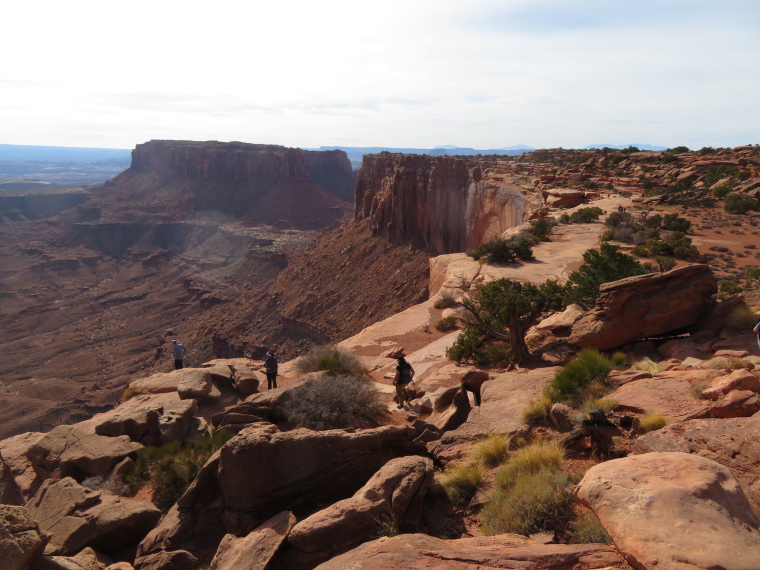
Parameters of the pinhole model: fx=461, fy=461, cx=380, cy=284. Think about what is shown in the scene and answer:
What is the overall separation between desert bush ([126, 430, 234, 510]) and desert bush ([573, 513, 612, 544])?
6672mm

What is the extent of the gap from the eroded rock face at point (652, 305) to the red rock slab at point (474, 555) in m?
6.79


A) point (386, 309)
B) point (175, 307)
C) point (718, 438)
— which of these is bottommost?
point (175, 307)

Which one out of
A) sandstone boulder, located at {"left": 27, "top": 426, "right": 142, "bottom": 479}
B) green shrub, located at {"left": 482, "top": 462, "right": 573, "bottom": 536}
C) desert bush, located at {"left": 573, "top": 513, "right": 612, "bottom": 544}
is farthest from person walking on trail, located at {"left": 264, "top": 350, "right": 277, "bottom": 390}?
desert bush, located at {"left": 573, "top": 513, "right": 612, "bottom": 544}

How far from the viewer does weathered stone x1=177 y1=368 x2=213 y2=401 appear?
1329 cm

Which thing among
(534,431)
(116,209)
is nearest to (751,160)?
(534,431)

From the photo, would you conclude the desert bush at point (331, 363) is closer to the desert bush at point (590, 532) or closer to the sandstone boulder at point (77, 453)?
the sandstone boulder at point (77, 453)

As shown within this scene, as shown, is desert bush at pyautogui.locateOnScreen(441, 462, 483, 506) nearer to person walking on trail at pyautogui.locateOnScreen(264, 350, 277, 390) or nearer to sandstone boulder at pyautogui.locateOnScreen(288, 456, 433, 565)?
sandstone boulder at pyautogui.locateOnScreen(288, 456, 433, 565)

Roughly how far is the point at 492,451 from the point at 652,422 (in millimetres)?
2191

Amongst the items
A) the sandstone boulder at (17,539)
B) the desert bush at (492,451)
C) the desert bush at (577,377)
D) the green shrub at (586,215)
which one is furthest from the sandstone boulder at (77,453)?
the green shrub at (586,215)

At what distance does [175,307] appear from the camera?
59969 millimetres

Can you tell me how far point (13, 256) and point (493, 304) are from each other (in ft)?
312

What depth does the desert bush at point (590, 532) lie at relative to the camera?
13.9 ft

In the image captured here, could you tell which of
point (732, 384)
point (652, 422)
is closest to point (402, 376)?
point (652, 422)

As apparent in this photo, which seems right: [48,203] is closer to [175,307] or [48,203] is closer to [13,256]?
[13,256]
